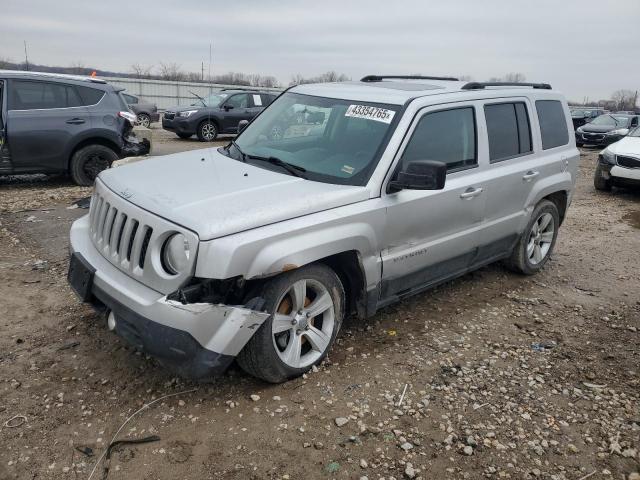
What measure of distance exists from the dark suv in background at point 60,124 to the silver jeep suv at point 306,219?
5058mm

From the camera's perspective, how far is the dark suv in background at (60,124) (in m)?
8.23

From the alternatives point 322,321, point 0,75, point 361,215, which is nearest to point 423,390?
point 322,321

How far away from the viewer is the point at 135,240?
3.12 m

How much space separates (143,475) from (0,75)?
7.74 meters

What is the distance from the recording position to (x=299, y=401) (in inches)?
129

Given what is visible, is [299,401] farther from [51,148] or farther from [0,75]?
[0,75]

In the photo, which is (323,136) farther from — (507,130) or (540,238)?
(540,238)

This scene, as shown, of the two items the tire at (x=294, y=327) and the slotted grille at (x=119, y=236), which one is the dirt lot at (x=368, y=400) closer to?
the tire at (x=294, y=327)

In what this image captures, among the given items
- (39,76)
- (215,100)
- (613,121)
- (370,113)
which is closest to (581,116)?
(613,121)

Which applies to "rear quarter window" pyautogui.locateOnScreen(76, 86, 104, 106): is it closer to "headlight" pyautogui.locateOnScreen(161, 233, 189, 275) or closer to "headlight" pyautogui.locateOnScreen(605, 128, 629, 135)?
"headlight" pyautogui.locateOnScreen(161, 233, 189, 275)

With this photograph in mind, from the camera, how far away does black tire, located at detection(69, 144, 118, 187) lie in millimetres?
8742

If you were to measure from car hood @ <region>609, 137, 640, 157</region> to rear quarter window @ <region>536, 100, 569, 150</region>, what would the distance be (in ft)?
18.2

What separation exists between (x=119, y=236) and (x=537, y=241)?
13.6ft

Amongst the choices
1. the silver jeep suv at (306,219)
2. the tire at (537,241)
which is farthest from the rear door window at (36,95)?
the tire at (537,241)
